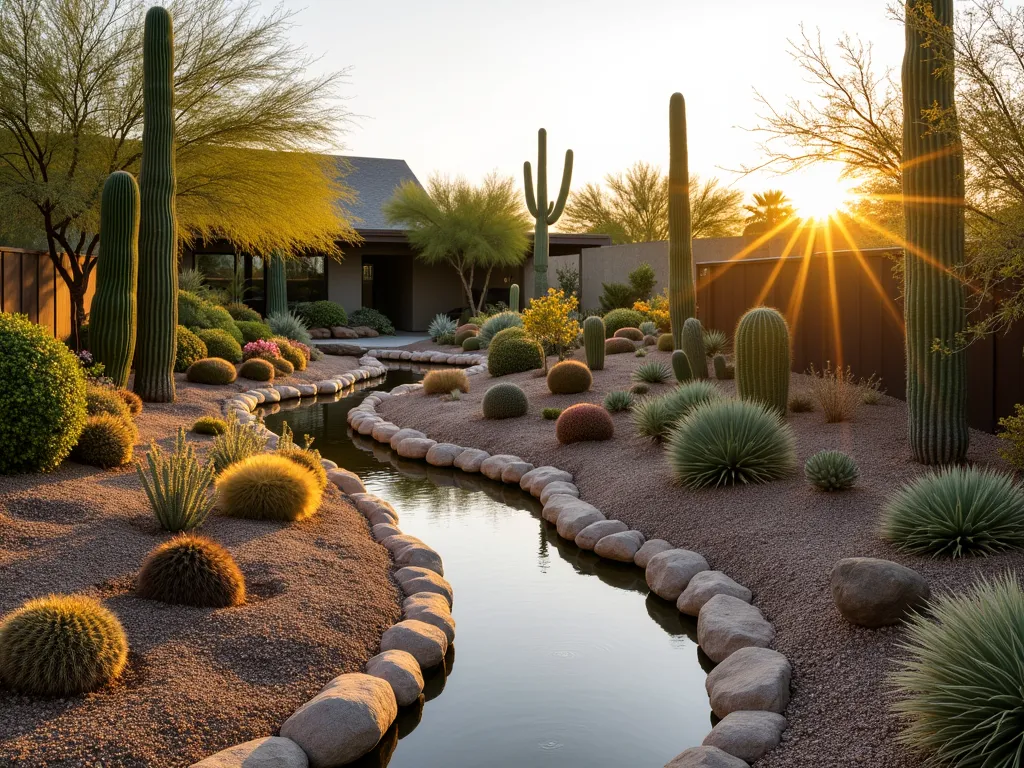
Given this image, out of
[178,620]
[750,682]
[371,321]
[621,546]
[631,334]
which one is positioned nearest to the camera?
[750,682]

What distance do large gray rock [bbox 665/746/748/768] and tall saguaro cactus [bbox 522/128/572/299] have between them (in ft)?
70.7

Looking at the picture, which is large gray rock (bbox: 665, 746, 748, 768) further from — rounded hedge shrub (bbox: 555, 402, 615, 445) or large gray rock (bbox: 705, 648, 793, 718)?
rounded hedge shrub (bbox: 555, 402, 615, 445)

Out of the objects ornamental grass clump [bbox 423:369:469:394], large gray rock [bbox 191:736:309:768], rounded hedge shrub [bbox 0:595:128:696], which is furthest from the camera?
ornamental grass clump [bbox 423:369:469:394]

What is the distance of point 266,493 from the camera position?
8047 millimetres

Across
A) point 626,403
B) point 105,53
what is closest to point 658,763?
point 626,403

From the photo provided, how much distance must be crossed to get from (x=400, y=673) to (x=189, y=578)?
4.69ft

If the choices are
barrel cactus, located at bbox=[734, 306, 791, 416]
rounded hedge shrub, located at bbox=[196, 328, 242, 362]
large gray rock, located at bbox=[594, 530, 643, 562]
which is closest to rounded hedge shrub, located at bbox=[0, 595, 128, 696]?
large gray rock, located at bbox=[594, 530, 643, 562]

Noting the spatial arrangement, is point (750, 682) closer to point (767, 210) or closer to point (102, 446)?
point (102, 446)

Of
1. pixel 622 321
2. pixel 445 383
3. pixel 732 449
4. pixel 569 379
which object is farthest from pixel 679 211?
pixel 732 449

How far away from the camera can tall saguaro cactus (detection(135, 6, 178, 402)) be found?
46.4 feet

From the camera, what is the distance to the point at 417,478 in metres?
11.8

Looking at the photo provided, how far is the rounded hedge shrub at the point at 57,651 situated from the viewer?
4742mm

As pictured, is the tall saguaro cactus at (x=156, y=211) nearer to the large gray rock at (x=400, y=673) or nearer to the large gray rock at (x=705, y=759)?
the large gray rock at (x=400, y=673)

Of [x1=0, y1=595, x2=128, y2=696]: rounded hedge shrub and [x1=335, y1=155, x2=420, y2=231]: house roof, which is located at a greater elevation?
[x1=335, y1=155, x2=420, y2=231]: house roof
